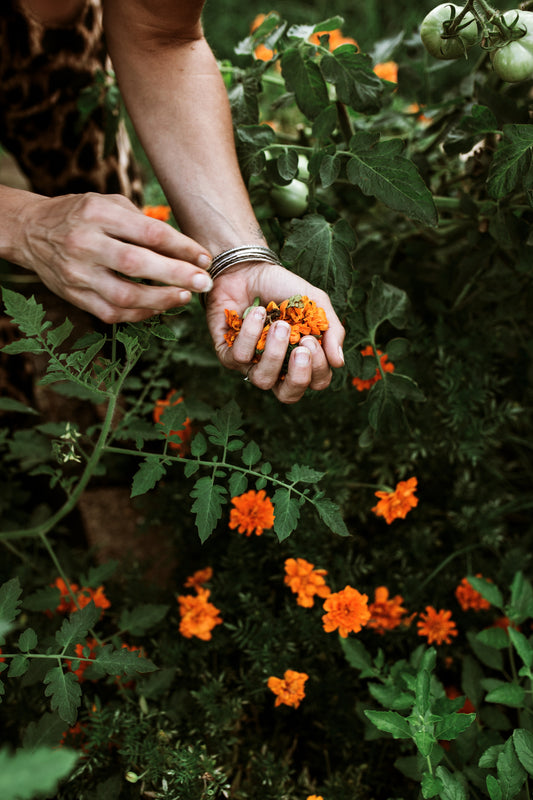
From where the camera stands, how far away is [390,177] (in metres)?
0.98

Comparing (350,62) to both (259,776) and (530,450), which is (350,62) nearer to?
(530,450)

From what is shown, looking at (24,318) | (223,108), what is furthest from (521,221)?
(24,318)

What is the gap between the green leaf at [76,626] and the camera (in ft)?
2.86

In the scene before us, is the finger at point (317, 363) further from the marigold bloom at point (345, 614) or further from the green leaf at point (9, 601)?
the green leaf at point (9, 601)

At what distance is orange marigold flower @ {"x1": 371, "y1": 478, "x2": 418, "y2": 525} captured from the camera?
1.11 meters

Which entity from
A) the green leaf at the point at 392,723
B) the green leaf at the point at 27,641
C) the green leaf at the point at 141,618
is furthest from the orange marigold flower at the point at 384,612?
the green leaf at the point at 27,641

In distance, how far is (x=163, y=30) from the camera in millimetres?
1077

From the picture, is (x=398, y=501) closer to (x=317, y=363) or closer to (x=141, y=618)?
(x=317, y=363)

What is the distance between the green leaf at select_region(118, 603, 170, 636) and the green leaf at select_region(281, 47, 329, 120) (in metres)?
1.00

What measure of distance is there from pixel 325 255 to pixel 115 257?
391 millimetres

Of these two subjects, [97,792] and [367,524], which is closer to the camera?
[97,792]

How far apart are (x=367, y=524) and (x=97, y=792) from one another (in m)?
0.78

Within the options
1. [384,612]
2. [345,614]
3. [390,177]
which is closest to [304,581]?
[345,614]

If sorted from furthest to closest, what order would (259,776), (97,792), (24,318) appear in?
(259,776)
(97,792)
(24,318)
